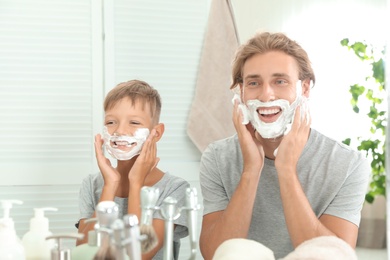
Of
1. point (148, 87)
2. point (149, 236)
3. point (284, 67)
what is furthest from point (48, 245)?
point (284, 67)

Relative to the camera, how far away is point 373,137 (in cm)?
126

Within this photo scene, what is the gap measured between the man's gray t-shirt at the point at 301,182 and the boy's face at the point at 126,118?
124 mm

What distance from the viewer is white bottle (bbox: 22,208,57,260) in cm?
120

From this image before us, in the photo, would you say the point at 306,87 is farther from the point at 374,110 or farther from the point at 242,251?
the point at 242,251

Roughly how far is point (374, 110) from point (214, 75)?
0.94ft

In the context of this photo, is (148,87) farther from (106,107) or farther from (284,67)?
(284,67)

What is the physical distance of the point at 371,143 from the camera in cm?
126

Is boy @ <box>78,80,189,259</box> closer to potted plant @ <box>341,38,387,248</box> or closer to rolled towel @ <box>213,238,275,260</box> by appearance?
A: rolled towel @ <box>213,238,275,260</box>

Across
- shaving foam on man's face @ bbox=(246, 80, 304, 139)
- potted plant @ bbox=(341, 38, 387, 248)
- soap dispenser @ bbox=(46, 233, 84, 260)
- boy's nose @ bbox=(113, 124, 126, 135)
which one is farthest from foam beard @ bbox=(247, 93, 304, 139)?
soap dispenser @ bbox=(46, 233, 84, 260)

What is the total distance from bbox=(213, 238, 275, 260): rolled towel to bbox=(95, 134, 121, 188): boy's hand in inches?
8.4

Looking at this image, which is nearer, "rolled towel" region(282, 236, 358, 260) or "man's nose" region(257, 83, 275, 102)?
"rolled towel" region(282, 236, 358, 260)

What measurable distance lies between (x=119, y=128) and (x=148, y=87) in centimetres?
9

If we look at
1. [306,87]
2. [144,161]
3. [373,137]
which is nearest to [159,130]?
[144,161]

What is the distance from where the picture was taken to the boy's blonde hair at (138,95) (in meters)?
Answer: 1.23
